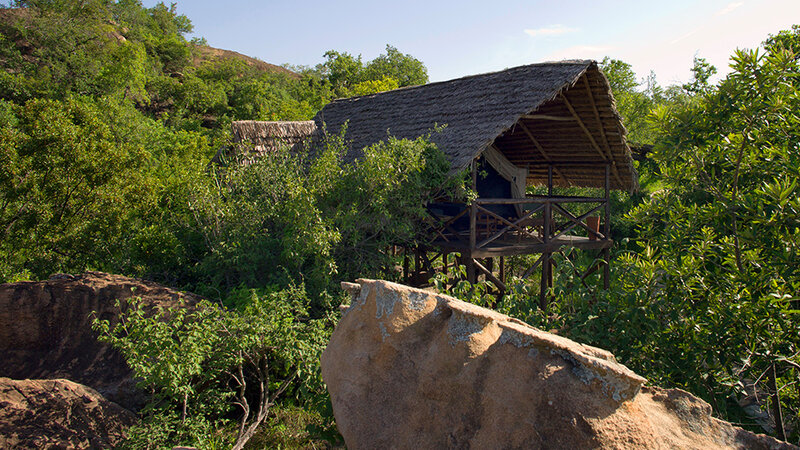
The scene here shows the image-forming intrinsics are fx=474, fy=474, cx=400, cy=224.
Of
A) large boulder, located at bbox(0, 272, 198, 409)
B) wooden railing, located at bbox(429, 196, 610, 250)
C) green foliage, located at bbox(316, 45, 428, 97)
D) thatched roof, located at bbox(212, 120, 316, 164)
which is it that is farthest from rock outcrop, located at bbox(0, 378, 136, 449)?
green foliage, located at bbox(316, 45, 428, 97)

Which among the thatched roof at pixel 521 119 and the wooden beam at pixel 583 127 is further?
the wooden beam at pixel 583 127

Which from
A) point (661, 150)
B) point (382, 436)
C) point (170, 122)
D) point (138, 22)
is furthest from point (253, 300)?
point (138, 22)

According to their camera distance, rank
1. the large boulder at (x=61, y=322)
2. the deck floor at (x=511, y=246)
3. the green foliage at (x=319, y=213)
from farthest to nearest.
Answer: the deck floor at (x=511, y=246) → the green foliage at (x=319, y=213) → the large boulder at (x=61, y=322)

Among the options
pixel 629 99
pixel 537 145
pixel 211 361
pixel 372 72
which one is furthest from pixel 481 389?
pixel 372 72

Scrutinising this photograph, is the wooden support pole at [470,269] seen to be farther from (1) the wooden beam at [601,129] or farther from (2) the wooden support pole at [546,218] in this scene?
(1) the wooden beam at [601,129]

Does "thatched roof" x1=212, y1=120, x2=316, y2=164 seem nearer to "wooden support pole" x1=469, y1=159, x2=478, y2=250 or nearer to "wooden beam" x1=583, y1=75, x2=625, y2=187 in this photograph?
"wooden support pole" x1=469, y1=159, x2=478, y2=250

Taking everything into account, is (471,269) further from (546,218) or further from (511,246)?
(546,218)

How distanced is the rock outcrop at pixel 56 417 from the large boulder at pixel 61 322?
1058 millimetres

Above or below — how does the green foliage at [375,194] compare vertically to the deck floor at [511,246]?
above

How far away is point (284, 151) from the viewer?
7652mm

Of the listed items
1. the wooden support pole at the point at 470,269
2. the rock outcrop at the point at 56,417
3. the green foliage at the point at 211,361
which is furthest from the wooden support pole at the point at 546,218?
the rock outcrop at the point at 56,417

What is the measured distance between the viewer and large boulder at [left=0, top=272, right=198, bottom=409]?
18.2ft

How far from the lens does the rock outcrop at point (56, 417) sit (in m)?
3.95

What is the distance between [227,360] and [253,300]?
2.87ft
